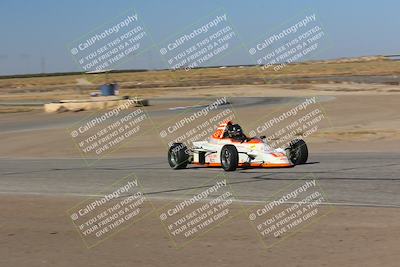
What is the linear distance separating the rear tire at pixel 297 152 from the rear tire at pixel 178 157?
251cm

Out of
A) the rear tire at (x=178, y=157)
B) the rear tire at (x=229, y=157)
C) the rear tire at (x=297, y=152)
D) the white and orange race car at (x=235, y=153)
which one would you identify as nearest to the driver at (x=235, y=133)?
the white and orange race car at (x=235, y=153)

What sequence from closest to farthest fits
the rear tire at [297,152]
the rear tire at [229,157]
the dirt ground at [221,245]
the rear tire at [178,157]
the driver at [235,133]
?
the dirt ground at [221,245], the rear tire at [229,157], the rear tire at [297,152], the driver at [235,133], the rear tire at [178,157]

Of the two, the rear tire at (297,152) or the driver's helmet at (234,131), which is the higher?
the driver's helmet at (234,131)

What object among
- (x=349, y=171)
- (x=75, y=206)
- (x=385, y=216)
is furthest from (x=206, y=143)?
(x=385, y=216)

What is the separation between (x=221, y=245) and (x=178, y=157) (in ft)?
29.1

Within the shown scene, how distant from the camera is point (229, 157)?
52.5 feet

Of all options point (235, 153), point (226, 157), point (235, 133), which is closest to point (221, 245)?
point (235, 153)

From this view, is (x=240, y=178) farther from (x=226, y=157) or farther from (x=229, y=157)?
(x=226, y=157)

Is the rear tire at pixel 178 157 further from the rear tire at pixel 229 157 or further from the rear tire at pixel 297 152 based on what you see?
the rear tire at pixel 297 152

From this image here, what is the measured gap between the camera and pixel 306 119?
1419 inches

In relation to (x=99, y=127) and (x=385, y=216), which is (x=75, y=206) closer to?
(x=385, y=216)

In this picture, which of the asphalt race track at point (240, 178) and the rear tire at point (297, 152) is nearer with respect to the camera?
the asphalt race track at point (240, 178)

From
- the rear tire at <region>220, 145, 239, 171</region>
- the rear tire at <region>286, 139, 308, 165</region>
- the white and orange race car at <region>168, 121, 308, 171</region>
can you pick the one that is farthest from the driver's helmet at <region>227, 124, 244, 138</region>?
the rear tire at <region>286, 139, 308, 165</region>

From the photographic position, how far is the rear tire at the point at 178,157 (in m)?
17.5
